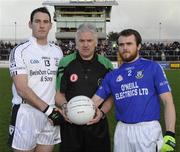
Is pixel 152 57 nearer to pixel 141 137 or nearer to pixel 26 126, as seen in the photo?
pixel 26 126

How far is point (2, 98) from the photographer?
15.9m

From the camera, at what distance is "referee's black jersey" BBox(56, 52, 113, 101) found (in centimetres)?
509

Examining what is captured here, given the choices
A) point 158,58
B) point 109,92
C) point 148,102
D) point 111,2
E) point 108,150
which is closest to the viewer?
point 148,102

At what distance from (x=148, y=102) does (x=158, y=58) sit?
3608 centimetres

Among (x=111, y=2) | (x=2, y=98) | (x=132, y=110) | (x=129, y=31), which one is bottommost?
(x=2, y=98)

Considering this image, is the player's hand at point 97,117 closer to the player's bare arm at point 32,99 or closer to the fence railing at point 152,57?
the player's bare arm at point 32,99

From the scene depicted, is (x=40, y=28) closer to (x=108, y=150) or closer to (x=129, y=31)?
(x=129, y=31)

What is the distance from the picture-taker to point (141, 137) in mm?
4500

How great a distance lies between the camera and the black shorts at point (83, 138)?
5.13m

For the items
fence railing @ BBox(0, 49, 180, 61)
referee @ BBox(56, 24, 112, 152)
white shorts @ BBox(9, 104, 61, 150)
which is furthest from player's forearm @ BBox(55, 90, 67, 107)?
fence railing @ BBox(0, 49, 180, 61)

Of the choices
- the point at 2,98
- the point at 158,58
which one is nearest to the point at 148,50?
the point at 158,58

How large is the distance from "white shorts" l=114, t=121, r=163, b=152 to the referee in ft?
1.76

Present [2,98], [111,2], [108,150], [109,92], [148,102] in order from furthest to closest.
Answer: [111,2], [2,98], [108,150], [109,92], [148,102]

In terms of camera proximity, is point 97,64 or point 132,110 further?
point 97,64
